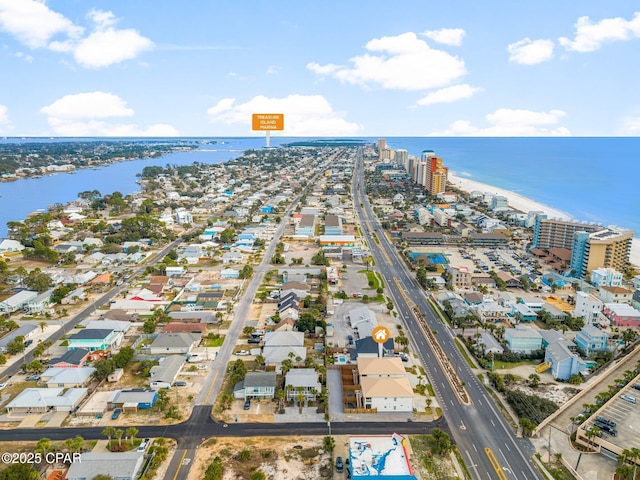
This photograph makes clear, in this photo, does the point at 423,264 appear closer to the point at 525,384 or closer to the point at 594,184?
the point at 525,384

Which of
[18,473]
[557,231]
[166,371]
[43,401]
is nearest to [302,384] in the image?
[166,371]

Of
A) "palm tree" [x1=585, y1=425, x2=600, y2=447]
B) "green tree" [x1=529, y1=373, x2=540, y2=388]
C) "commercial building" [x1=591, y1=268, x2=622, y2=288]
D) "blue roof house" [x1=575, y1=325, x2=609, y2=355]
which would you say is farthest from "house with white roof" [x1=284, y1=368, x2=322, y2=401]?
"commercial building" [x1=591, y1=268, x2=622, y2=288]

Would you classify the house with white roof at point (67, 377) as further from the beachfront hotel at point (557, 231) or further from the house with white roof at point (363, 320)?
the beachfront hotel at point (557, 231)

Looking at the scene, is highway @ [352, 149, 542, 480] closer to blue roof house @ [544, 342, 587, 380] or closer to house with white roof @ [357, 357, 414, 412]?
house with white roof @ [357, 357, 414, 412]

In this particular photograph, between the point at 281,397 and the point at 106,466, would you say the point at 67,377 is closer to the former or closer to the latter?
the point at 106,466

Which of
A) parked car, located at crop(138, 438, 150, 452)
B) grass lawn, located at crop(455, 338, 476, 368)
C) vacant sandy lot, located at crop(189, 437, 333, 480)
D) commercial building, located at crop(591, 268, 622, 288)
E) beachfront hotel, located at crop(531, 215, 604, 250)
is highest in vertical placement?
beachfront hotel, located at crop(531, 215, 604, 250)

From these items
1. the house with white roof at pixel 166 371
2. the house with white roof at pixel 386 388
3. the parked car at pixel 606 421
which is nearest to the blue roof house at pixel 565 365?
the parked car at pixel 606 421
